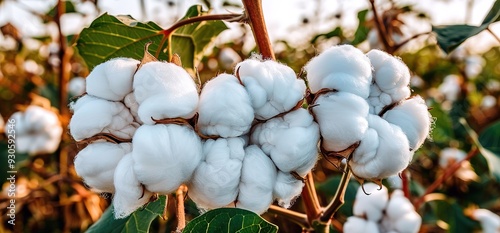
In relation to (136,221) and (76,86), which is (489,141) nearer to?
(136,221)

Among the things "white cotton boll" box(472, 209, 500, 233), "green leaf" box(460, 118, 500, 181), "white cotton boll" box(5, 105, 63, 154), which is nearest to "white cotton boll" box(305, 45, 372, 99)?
"green leaf" box(460, 118, 500, 181)

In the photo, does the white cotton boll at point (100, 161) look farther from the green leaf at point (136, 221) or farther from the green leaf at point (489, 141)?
the green leaf at point (489, 141)

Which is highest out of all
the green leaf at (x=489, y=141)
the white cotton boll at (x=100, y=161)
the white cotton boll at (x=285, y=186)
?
the white cotton boll at (x=100, y=161)

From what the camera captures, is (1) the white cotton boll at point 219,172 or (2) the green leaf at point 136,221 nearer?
(1) the white cotton boll at point 219,172

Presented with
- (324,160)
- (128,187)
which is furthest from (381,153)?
(324,160)

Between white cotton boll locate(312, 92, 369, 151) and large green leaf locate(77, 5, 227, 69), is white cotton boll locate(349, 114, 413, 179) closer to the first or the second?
white cotton boll locate(312, 92, 369, 151)

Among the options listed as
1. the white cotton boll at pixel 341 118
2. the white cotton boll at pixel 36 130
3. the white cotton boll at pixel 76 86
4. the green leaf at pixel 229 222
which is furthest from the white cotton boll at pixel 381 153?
the white cotton boll at pixel 76 86

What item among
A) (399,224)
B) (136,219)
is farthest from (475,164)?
(136,219)
